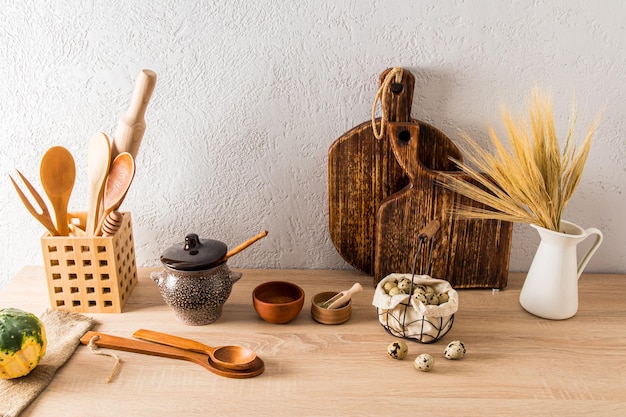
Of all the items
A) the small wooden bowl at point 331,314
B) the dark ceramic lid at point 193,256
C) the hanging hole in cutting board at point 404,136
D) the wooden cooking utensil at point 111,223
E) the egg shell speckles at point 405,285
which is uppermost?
the hanging hole in cutting board at point 404,136

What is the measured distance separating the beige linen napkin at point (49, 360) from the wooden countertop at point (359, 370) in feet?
0.05

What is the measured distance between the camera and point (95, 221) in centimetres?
89

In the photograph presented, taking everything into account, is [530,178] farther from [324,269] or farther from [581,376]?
[324,269]

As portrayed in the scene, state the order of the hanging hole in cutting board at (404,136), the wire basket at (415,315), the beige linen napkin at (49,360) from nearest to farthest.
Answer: the beige linen napkin at (49,360) < the wire basket at (415,315) < the hanging hole in cutting board at (404,136)

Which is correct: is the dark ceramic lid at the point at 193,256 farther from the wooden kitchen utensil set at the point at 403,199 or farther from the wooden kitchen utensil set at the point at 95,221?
the wooden kitchen utensil set at the point at 403,199

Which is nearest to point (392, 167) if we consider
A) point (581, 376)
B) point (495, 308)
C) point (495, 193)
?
point (495, 193)

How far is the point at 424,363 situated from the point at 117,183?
1.78 feet

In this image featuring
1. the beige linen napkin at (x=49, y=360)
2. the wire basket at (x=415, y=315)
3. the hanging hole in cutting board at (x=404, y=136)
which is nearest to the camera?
the beige linen napkin at (x=49, y=360)

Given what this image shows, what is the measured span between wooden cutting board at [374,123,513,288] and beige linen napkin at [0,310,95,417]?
20.0 inches

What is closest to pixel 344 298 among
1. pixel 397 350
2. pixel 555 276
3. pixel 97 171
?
pixel 397 350

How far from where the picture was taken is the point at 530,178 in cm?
85

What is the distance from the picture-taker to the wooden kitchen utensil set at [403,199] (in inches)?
36.7

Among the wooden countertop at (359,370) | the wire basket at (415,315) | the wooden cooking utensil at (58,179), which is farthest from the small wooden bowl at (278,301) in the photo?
the wooden cooking utensil at (58,179)

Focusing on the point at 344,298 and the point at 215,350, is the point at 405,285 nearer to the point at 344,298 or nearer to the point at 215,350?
the point at 344,298
